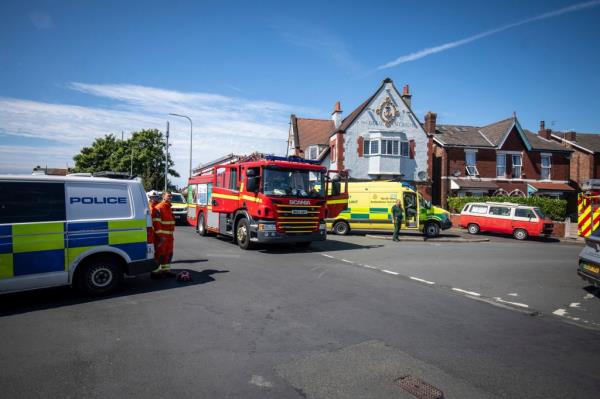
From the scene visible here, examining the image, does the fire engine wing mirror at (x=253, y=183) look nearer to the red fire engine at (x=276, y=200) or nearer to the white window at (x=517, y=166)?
the red fire engine at (x=276, y=200)

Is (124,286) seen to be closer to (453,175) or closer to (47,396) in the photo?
(47,396)

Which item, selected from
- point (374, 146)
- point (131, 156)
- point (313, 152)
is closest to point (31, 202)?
point (374, 146)

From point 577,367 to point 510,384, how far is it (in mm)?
1069

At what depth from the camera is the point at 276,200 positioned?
11.2 metres

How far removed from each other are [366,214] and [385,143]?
13213 millimetres

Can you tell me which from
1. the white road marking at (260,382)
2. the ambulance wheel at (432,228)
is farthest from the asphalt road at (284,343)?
the ambulance wheel at (432,228)

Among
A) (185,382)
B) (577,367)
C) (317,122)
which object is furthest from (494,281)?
(317,122)

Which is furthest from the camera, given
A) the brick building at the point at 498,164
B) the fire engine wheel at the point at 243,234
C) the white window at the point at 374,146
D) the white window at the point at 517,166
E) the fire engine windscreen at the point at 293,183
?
the white window at the point at 517,166

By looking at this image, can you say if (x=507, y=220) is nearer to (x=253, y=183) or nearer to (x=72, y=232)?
(x=253, y=183)

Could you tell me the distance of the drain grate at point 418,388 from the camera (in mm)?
3391

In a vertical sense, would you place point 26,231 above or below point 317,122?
below

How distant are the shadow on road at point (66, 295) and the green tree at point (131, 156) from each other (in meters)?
42.8

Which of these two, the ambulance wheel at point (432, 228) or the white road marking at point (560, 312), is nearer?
the white road marking at point (560, 312)

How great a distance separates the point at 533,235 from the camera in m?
20.0
